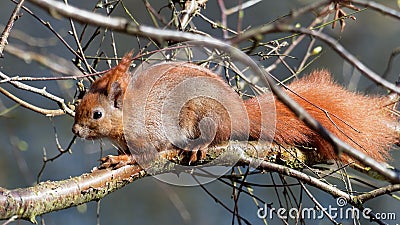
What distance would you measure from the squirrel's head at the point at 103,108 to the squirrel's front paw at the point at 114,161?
0.19 meters

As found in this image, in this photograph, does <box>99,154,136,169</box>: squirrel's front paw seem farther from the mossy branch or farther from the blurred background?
the blurred background

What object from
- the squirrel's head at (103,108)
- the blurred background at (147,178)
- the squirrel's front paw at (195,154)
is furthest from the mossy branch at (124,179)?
the blurred background at (147,178)

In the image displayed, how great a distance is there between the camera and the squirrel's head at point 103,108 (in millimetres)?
1605

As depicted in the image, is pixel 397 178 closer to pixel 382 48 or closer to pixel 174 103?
pixel 174 103

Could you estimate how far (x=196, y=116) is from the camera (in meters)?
1.63

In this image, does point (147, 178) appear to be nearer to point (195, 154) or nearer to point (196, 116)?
point (196, 116)

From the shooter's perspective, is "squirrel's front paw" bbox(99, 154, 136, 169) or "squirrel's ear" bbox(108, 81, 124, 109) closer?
"squirrel's front paw" bbox(99, 154, 136, 169)

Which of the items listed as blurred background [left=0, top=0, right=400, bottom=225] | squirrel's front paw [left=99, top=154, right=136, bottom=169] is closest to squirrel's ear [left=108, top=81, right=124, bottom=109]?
squirrel's front paw [left=99, top=154, right=136, bottom=169]

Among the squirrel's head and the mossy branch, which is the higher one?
the squirrel's head

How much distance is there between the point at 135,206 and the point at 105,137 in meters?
2.23

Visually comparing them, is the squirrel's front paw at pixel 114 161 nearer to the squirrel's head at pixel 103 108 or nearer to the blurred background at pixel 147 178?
the squirrel's head at pixel 103 108

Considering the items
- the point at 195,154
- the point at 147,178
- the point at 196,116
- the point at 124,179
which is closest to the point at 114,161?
the point at 124,179

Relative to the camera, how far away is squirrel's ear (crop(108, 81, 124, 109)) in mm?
1621

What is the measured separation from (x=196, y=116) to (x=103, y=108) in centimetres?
24
